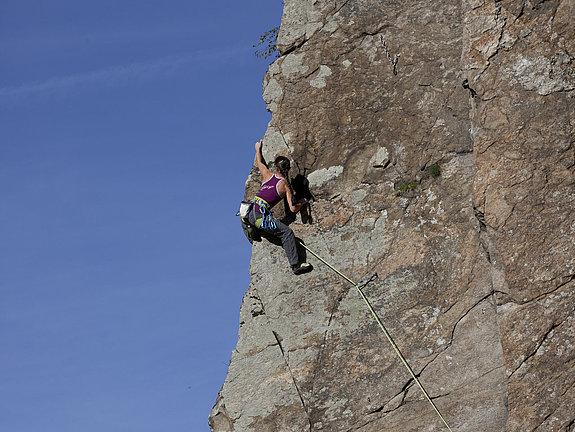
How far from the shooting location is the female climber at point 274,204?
1262 cm

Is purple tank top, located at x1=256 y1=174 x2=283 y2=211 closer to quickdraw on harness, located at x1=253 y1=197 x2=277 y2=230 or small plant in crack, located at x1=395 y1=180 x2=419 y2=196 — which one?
quickdraw on harness, located at x1=253 y1=197 x2=277 y2=230

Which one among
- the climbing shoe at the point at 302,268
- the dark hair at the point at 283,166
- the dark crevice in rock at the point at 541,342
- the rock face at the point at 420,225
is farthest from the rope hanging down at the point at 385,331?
the dark crevice in rock at the point at 541,342

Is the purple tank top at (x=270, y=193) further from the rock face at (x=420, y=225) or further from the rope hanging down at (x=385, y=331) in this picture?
the rope hanging down at (x=385, y=331)

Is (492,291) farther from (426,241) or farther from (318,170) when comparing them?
(318,170)

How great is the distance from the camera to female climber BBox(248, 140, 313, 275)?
41.4 ft

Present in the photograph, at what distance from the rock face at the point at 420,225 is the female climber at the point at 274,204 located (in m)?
0.29

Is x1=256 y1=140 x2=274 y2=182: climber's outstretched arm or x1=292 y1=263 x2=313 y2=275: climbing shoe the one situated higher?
x1=256 y1=140 x2=274 y2=182: climber's outstretched arm

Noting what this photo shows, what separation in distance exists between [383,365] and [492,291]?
1765mm

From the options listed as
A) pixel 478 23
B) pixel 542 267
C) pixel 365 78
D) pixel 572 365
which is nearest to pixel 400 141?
pixel 365 78

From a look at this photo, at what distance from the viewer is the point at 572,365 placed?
10.3 meters

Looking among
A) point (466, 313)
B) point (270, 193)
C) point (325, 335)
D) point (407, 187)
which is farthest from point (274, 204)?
point (466, 313)

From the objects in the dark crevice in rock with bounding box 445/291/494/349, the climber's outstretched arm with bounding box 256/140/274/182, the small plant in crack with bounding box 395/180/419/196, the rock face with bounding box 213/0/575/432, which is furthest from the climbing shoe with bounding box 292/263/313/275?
the dark crevice in rock with bounding box 445/291/494/349

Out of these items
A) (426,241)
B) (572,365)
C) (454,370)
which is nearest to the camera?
(572,365)

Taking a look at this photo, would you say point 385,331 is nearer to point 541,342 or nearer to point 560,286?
point 541,342
